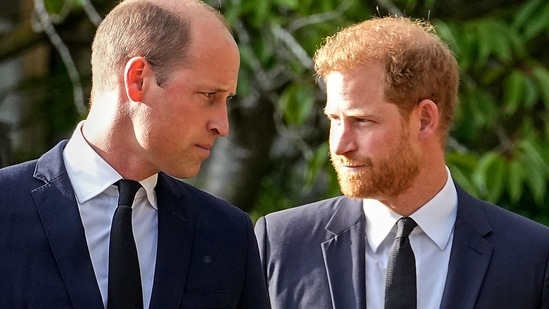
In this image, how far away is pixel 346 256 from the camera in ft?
10.2

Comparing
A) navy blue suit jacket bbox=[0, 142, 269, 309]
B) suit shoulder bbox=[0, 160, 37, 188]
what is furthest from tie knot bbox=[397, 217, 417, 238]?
suit shoulder bbox=[0, 160, 37, 188]

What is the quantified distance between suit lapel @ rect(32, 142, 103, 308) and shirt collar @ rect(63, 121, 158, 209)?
0.02 meters

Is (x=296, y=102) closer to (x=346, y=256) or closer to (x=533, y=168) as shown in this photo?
(x=533, y=168)

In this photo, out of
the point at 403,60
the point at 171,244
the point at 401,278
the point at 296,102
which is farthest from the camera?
the point at 296,102

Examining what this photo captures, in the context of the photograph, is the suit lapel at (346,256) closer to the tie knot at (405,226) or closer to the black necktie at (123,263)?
the tie knot at (405,226)

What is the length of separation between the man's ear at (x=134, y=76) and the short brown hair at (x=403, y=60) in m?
0.68

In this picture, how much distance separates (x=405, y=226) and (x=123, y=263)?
0.86 metres

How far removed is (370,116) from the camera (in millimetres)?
3027

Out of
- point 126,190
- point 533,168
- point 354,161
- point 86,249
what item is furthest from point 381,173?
point 533,168

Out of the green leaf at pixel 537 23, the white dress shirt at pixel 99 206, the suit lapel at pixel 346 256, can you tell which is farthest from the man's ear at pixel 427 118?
the green leaf at pixel 537 23

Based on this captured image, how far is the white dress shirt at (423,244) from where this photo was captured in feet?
9.97

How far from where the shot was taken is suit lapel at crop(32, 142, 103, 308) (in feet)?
8.11

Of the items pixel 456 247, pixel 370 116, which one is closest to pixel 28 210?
pixel 370 116

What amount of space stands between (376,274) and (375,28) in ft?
2.10
